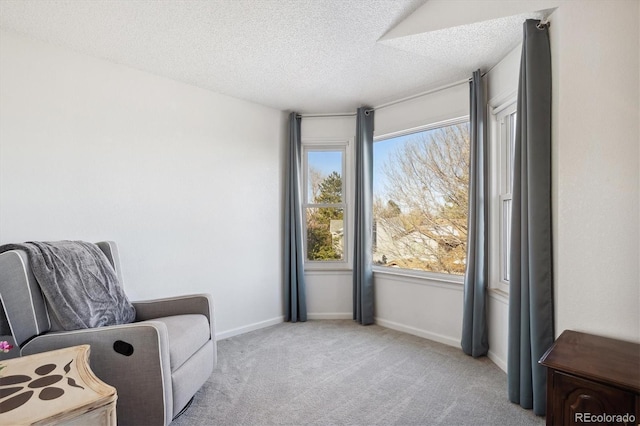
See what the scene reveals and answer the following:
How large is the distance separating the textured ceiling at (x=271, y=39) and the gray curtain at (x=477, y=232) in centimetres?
41

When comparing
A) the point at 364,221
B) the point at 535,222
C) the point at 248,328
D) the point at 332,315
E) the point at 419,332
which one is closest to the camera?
the point at 535,222

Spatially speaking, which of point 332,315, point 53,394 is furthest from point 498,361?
point 53,394

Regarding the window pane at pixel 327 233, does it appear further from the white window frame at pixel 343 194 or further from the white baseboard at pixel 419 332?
the white baseboard at pixel 419 332

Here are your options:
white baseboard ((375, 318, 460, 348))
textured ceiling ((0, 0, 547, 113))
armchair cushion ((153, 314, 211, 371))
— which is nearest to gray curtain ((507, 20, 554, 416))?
textured ceiling ((0, 0, 547, 113))

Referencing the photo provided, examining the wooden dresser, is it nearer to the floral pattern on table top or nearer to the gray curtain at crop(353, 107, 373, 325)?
the floral pattern on table top

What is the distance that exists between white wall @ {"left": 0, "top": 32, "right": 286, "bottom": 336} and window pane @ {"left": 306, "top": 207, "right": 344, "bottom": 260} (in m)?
0.43

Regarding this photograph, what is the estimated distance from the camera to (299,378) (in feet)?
8.37

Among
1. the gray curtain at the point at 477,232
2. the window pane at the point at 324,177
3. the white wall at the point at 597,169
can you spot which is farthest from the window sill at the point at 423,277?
the white wall at the point at 597,169

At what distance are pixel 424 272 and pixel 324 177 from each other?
5.10 feet

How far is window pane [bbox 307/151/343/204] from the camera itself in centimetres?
416

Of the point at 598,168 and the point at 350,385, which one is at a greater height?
the point at 598,168

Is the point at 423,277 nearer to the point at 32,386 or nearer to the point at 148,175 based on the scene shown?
the point at 148,175

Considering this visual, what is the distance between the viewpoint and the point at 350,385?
2.44 m

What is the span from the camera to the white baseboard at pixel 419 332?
321 cm
